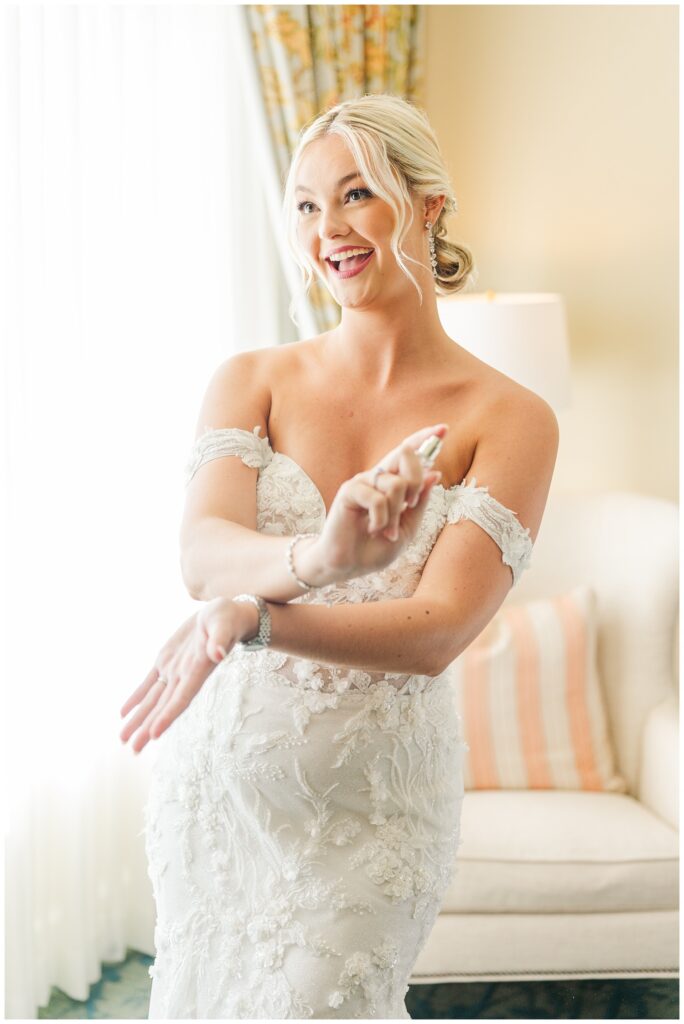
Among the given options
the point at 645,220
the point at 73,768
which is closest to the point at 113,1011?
the point at 73,768

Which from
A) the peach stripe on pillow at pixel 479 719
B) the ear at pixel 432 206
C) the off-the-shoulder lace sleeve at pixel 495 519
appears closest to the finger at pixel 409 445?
the off-the-shoulder lace sleeve at pixel 495 519

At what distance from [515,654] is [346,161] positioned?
5.54ft

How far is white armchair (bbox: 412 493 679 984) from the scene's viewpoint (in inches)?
101

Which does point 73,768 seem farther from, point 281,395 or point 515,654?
point 281,395

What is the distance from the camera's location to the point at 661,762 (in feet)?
9.36

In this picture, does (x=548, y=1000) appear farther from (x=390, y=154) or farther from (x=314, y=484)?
(x=390, y=154)

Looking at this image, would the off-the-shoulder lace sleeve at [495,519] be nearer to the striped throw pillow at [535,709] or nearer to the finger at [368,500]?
the finger at [368,500]

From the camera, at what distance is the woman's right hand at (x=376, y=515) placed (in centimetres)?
123

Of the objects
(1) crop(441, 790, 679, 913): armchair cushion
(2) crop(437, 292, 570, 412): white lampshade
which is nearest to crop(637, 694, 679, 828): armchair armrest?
(1) crop(441, 790, 679, 913): armchair cushion

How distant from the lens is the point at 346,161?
160cm

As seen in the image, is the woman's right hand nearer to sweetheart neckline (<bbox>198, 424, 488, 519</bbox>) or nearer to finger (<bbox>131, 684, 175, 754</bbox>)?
finger (<bbox>131, 684, 175, 754</bbox>)

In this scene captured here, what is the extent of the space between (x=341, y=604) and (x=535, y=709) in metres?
1.56

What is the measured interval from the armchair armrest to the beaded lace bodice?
1.35m

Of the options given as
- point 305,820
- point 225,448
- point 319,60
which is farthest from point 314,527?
point 319,60
